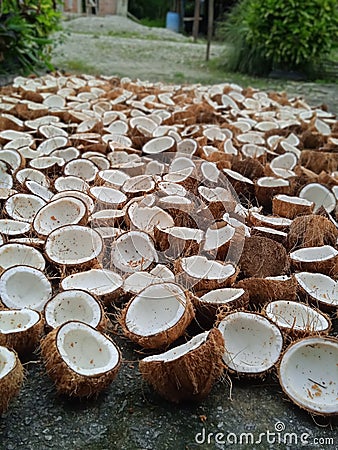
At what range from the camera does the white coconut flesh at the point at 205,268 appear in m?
1.38

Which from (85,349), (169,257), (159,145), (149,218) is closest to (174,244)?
(169,257)

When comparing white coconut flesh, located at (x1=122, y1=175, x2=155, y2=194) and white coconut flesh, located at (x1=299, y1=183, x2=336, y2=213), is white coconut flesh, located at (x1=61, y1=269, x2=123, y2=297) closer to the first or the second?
white coconut flesh, located at (x1=122, y1=175, x2=155, y2=194)

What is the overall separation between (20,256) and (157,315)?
17.9 inches

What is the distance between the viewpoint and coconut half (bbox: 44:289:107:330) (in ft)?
4.03

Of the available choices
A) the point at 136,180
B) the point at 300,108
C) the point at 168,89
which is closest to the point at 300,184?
the point at 136,180

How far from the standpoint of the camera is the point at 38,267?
4.72 feet

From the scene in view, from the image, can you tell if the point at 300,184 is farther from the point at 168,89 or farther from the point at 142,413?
the point at 168,89

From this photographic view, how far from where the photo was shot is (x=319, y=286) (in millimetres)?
1431

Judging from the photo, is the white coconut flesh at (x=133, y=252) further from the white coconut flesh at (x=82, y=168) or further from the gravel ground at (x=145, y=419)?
the white coconut flesh at (x=82, y=168)

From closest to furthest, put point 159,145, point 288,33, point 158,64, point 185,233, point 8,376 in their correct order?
point 8,376 < point 185,233 < point 159,145 < point 288,33 < point 158,64

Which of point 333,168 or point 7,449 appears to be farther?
point 333,168

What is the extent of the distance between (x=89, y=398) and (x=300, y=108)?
3.07m

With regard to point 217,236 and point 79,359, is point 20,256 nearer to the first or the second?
point 79,359

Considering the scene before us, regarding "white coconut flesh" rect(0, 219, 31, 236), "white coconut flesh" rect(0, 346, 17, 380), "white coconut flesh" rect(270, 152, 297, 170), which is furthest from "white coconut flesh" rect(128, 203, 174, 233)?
"white coconut flesh" rect(270, 152, 297, 170)
